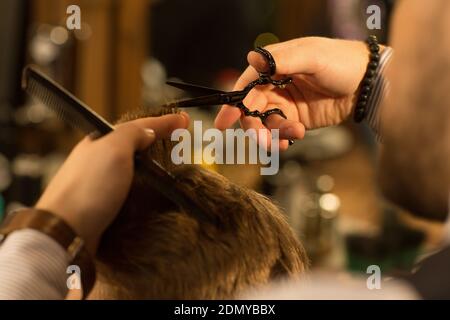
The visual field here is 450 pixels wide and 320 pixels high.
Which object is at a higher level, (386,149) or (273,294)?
(386,149)

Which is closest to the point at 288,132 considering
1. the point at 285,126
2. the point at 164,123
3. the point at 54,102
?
the point at 285,126

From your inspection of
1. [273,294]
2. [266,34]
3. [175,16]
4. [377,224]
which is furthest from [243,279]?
[377,224]

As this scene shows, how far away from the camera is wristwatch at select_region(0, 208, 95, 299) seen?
47cm

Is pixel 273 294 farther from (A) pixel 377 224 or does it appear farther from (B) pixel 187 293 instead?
(A) pixel 377 224

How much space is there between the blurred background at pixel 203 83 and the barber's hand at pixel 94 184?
0.31 feet

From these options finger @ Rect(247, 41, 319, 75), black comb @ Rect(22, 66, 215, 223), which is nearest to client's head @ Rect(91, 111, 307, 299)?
black comb @ Rect(22, 66, 215, 223)

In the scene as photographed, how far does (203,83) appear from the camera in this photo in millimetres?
759

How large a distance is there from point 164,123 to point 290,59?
0.14 meters

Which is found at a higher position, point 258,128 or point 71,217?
point 258,128

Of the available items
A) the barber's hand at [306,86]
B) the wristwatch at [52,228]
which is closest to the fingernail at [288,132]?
the barber's hand at [306,86]

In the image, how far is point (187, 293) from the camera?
1.90ft

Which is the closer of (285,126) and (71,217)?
(71,217)

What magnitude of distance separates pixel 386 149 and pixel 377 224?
0.64m

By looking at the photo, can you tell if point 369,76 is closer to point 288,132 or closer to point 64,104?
point 288,132
